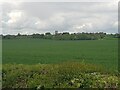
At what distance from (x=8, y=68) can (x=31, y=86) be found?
238 cm

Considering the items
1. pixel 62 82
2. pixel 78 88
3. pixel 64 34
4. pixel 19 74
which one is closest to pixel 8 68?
pixel 19 74

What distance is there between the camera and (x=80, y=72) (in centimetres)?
1091

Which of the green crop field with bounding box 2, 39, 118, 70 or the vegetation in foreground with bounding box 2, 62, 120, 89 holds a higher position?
the vegetation in foreground with bounding box 2, 62, 120, 89

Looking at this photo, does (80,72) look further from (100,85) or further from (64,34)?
(64,34)

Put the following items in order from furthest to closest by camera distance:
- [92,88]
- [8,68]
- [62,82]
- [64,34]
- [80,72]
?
[64,34]
[8,68]
[80,72]
[62,82]
[92,88]

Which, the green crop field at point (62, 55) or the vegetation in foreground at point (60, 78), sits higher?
the vegetation in foreground at point (60, 78)

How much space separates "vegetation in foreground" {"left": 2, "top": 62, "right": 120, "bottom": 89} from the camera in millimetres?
9867

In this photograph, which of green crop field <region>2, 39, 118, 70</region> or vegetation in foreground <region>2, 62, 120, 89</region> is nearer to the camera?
vegetation in foreground <region>2, 62, 120, 89</region>

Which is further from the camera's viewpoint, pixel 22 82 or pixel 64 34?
pixel 64 34

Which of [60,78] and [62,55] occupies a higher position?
[60,78]

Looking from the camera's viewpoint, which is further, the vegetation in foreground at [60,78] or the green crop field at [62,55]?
the green crop field at [62,55]

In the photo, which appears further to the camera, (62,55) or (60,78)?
(62,55)

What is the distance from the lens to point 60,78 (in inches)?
408

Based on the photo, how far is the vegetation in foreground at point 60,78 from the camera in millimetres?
9867
